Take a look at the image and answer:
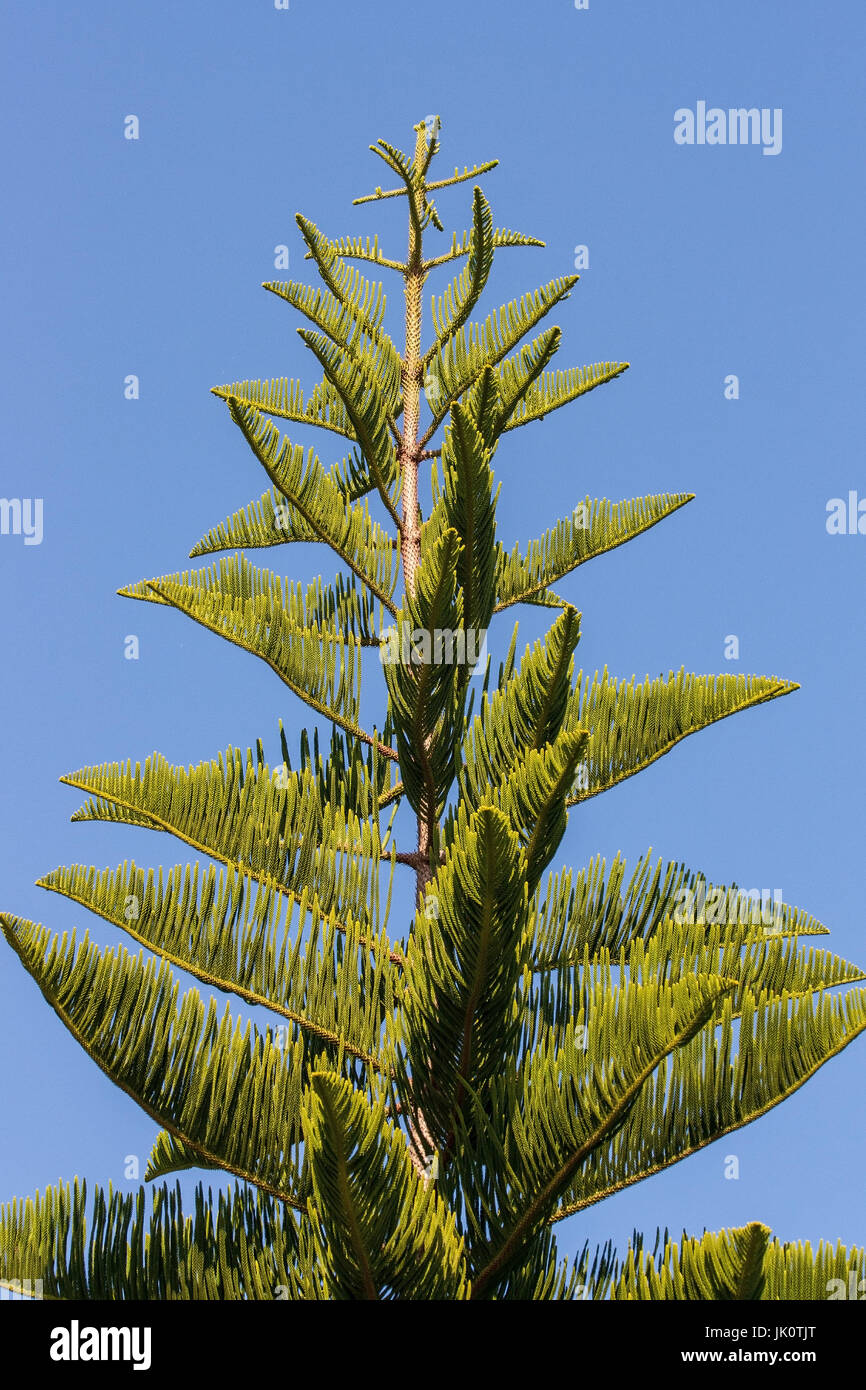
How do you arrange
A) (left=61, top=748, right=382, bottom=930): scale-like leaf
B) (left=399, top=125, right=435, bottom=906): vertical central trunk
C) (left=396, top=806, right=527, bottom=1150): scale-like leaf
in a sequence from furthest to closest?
(left=399, top=125, right=435, bottom=906): vertical central trunk, (left=61, top=748, right=382, bottom=930): scale-like leaf, (left=396, top=806, right=527, bottom=1150): scale-like leaf

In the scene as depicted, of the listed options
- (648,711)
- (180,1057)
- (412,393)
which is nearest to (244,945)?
(180,1057)

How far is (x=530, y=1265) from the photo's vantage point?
10.0 ft

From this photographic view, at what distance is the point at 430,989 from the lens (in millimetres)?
2984

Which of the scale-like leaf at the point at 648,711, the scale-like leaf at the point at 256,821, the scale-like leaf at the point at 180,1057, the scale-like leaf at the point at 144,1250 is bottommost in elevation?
the scale-like leaf at the point at 144,1250

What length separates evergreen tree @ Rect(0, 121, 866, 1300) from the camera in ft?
8.84

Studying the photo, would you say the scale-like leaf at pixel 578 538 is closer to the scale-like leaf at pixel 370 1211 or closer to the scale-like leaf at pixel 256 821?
the scale-like leaf at pixel 256 821

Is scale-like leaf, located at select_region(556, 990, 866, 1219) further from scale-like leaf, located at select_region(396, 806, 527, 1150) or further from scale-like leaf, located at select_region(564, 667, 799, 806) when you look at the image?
scale-like leaf, located at select_region(564, 667, 799, 806)

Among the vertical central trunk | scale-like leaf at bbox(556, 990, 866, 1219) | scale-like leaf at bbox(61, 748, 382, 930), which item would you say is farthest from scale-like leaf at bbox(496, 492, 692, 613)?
scale-like leaf at bbox(556, 990, 866, 1219)

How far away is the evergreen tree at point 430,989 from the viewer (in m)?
2.70

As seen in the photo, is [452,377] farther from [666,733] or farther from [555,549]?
[666,733]

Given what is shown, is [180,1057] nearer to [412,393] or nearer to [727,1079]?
[727,1079]

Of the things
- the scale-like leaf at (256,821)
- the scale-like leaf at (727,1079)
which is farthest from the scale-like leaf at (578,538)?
the scale-like leaf at (727,1079)

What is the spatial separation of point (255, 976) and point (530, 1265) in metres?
1.00
